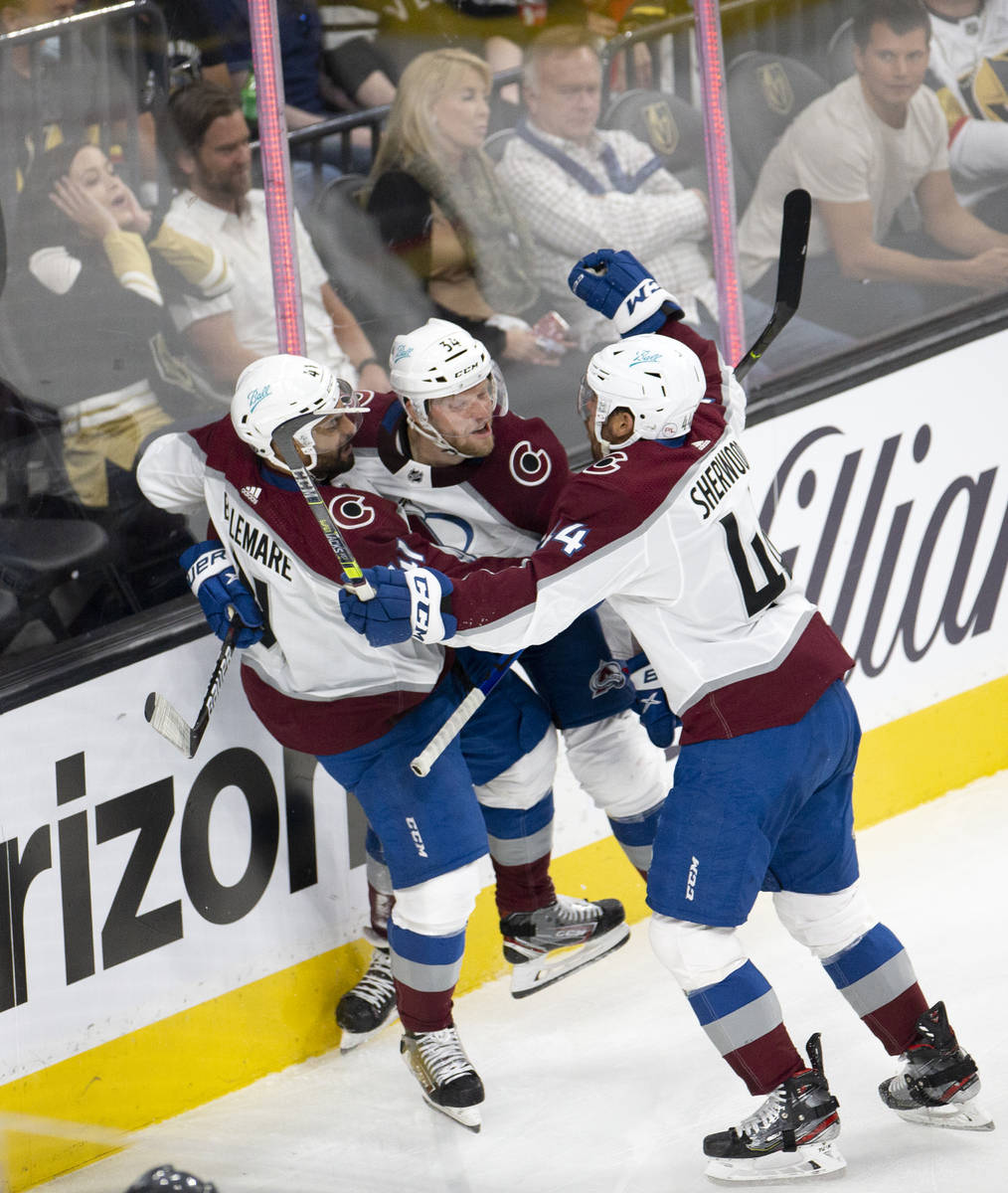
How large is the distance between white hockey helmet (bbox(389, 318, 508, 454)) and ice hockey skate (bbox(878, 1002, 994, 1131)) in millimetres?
1169

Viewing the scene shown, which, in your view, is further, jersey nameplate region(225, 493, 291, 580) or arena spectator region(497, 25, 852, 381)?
arena spectator region(497, 25, 852, 381)

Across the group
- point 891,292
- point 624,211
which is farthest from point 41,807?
point 891,292

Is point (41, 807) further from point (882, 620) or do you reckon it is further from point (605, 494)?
point (882, 620)

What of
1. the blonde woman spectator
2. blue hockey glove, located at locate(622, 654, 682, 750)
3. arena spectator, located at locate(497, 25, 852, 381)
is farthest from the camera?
arena spectator, located at locate(497, 25, 852, 381)

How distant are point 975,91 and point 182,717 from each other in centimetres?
247

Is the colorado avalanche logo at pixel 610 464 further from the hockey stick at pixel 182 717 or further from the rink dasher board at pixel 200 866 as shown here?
the rink dasher board at pixel 200 866

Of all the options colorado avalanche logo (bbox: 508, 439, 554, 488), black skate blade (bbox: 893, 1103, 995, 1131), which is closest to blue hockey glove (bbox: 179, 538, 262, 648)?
colorado avalanche logo (bbox: 508, 439, 554, 488)

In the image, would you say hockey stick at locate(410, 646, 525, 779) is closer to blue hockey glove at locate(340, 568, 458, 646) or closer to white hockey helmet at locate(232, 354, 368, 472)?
blue hockey glove at locate(340, 568, 458, 646)

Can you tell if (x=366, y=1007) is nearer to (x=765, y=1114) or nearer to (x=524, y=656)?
(x=524, y=656)

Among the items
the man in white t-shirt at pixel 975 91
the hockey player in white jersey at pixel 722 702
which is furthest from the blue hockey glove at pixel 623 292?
the man in white t-shirt at pixel 975 91

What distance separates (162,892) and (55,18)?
58.2 inches

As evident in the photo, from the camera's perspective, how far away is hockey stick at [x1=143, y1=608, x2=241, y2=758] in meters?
2.59

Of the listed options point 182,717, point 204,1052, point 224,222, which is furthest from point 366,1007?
point 224,222

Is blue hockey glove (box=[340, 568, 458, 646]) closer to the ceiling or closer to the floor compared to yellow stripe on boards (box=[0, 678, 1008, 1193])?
closer to the ceiling
